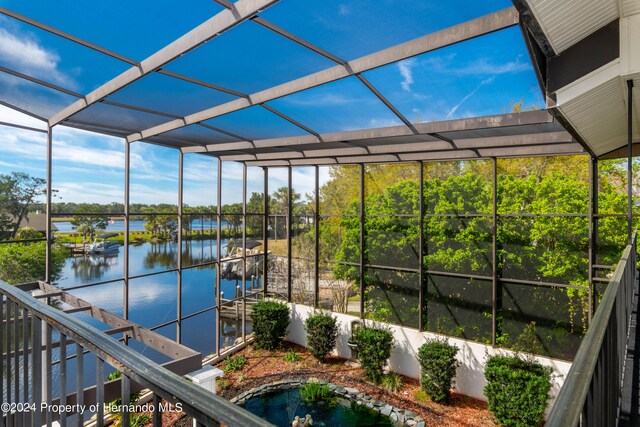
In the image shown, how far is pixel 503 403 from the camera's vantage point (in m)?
6.12

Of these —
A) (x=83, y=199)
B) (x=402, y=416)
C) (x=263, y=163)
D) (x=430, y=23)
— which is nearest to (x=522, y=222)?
(x=402, y=416)

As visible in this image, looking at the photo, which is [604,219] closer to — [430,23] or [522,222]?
[522,222]

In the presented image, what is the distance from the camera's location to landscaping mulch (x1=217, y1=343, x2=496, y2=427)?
655cm

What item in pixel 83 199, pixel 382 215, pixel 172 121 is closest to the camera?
pixel 172 121

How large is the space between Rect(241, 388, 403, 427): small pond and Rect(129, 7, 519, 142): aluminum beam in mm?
5471

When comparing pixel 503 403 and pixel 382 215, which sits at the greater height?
pixel 382 215

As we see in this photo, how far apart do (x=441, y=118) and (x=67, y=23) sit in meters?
4.47

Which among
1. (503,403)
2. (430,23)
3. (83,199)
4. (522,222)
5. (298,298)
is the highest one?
(430,23)

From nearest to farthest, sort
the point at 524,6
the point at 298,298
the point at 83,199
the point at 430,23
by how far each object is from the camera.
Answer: the point at 524,6
the point at 430,23
the point at 83,199
the point at 298,298

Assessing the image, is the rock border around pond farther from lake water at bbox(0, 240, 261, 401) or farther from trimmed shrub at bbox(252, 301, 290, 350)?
lake water at bbox(0, 240, 261, 401)

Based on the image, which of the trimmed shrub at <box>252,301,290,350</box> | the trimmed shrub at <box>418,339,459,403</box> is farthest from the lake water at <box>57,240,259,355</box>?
the trimmed shrub at <box>418,339,459,403</box>

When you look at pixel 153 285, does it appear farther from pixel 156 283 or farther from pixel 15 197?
pixel 15 197

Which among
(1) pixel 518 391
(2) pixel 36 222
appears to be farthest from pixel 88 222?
(1) pixel 518 391

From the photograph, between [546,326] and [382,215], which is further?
[382,215]
